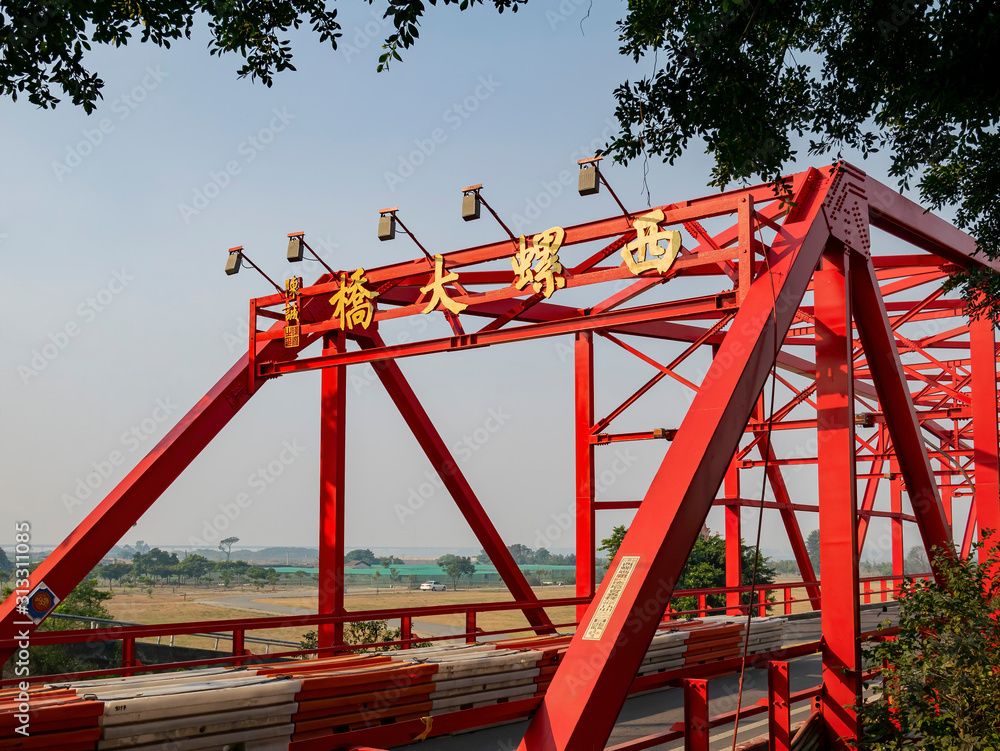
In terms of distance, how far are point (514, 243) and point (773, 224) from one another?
121 inches

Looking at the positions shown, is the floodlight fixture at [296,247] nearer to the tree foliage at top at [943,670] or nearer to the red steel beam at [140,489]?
the red steel beam at [140,489]

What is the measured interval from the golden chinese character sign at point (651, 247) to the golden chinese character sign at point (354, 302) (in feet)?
13.1

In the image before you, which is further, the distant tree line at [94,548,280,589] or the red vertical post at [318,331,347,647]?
the distant tree line at [94,548,280,589]

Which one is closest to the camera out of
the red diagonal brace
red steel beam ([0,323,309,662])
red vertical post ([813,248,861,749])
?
red vertical post ([813,248,861,749])

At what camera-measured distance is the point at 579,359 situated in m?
16.4

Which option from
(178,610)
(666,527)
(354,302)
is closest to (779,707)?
(666,527)

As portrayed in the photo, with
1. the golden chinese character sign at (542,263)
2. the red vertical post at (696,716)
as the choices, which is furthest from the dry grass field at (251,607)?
the red vertical post at (696,716)

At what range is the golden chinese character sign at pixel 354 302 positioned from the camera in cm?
1244

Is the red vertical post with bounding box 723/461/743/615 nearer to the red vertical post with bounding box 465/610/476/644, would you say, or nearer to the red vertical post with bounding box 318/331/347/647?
the red vertical post with bounding box 465/610/476/644

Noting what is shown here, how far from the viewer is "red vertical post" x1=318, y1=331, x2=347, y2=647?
492 inches

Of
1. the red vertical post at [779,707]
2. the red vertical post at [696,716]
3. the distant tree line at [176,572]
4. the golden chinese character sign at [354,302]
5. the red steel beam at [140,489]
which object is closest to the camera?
the red vertical post at [696,716]

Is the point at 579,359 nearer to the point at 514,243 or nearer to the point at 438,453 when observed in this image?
the point at 438,453

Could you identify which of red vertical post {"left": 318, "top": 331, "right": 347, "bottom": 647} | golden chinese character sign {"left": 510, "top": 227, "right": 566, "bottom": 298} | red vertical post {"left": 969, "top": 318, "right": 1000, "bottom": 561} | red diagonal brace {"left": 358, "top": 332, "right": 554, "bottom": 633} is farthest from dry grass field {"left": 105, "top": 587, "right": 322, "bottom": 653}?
golden chinese character sign {"left": 510, "top": 227, "right": 566, "bottom": 298}

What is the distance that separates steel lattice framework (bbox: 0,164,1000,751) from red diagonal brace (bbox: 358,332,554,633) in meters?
0.03
